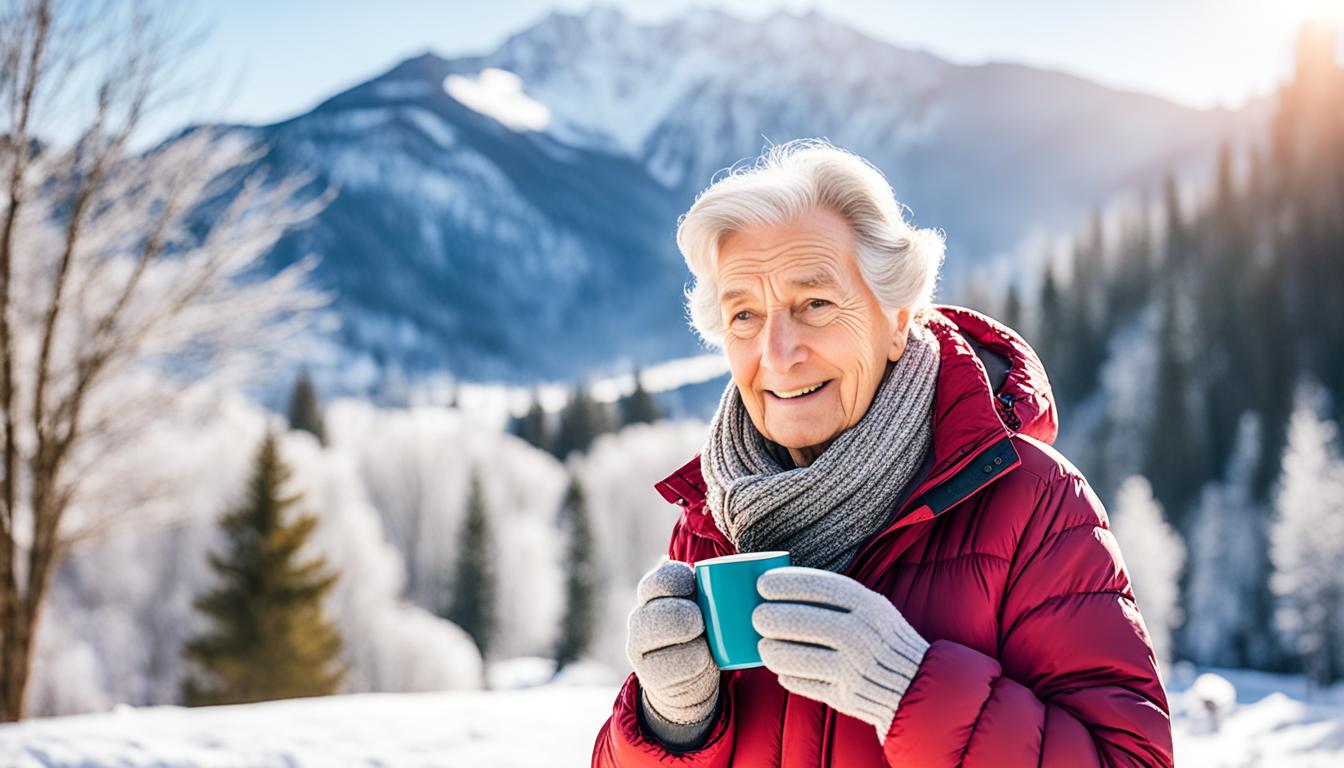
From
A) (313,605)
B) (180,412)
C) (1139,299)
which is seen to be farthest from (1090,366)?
(180,412)

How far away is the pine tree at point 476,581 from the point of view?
3981 cm

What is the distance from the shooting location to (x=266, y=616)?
77.6ft

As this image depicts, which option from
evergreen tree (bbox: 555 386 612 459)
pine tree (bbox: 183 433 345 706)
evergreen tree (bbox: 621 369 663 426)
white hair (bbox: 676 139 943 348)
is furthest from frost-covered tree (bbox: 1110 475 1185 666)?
white hair (bbox: 676 139 943 348)

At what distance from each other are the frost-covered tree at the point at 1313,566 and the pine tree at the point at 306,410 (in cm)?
4488

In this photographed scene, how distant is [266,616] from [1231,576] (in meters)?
48.1

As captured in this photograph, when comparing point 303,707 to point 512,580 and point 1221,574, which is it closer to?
point 512,580

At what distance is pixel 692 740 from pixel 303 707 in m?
4.32

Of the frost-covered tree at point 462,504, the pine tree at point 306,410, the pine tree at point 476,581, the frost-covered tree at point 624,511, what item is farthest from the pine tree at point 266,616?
the pine tree at point 306,410

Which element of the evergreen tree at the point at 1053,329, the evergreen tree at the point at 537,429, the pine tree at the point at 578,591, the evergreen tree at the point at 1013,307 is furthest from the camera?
the evergreen tree at the point at 1053,329

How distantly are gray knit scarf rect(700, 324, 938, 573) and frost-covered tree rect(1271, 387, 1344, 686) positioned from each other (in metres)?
47.4

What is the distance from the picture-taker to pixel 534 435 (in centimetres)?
6631

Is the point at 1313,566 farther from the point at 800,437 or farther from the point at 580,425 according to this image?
the point at 800,437

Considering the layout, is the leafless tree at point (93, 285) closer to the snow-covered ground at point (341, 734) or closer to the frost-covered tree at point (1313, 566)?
the snow-covered ground at point (341, 734)

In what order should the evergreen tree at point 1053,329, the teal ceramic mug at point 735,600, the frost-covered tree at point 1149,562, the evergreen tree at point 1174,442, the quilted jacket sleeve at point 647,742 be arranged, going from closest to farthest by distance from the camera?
the teal ceramic mug at point 735,600, the quilted jacket sleeve at point 647,742, the frost-covered tree at point 1149,562, the evergreen tree at point 1174,442, the evergreen tree at point 1053,329
